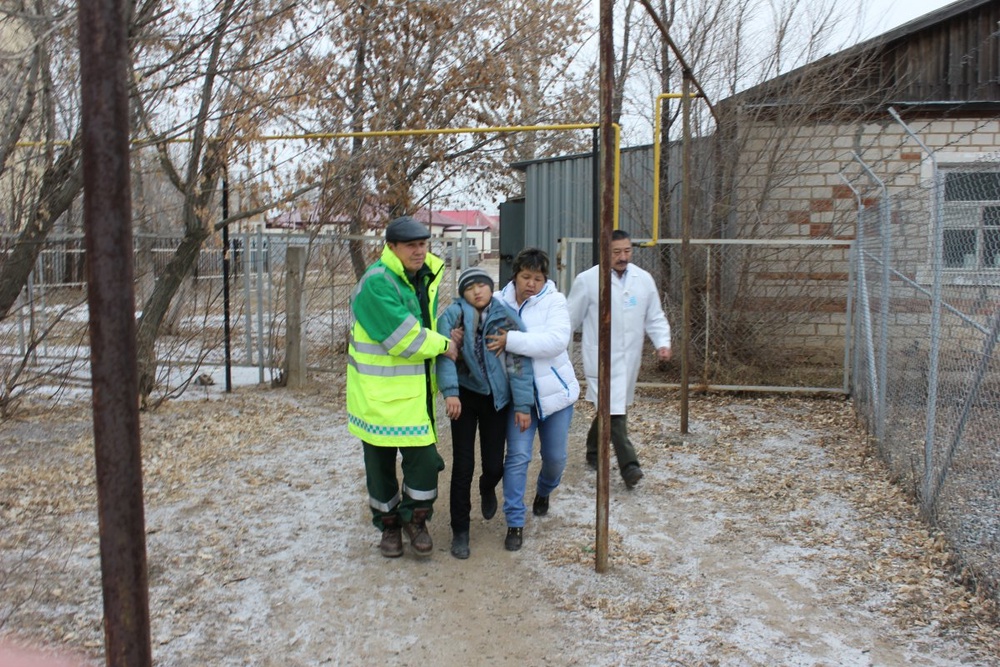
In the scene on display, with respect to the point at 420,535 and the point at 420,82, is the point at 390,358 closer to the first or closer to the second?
the point at 420,535

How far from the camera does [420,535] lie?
14.9 ft

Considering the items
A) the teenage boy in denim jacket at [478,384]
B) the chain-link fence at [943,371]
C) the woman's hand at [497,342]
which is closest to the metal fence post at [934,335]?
the chain-link fence at [943,371]

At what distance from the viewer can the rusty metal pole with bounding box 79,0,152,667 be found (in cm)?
216

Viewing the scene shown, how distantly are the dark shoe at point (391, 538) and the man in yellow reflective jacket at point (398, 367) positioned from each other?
2cm

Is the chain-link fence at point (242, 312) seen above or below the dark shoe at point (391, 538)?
above

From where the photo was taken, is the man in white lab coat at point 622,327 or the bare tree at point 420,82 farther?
the bare tree at point 420,82

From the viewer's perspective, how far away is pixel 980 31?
36.1ft

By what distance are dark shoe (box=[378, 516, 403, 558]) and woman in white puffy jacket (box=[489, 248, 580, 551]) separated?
0.56 metres

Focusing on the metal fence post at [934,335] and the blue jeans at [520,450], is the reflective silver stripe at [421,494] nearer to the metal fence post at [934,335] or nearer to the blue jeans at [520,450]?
the blue jeans at [520,450]

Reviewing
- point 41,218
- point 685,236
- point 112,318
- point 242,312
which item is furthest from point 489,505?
point 242,312

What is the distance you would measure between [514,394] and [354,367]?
81 centimetres

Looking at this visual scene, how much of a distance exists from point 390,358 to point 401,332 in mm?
186

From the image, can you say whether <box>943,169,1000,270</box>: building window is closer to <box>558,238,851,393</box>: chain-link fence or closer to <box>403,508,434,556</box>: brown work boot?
<box>558,238,851,393</box>: chain-link fence

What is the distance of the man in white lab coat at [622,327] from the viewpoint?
18.7ft
